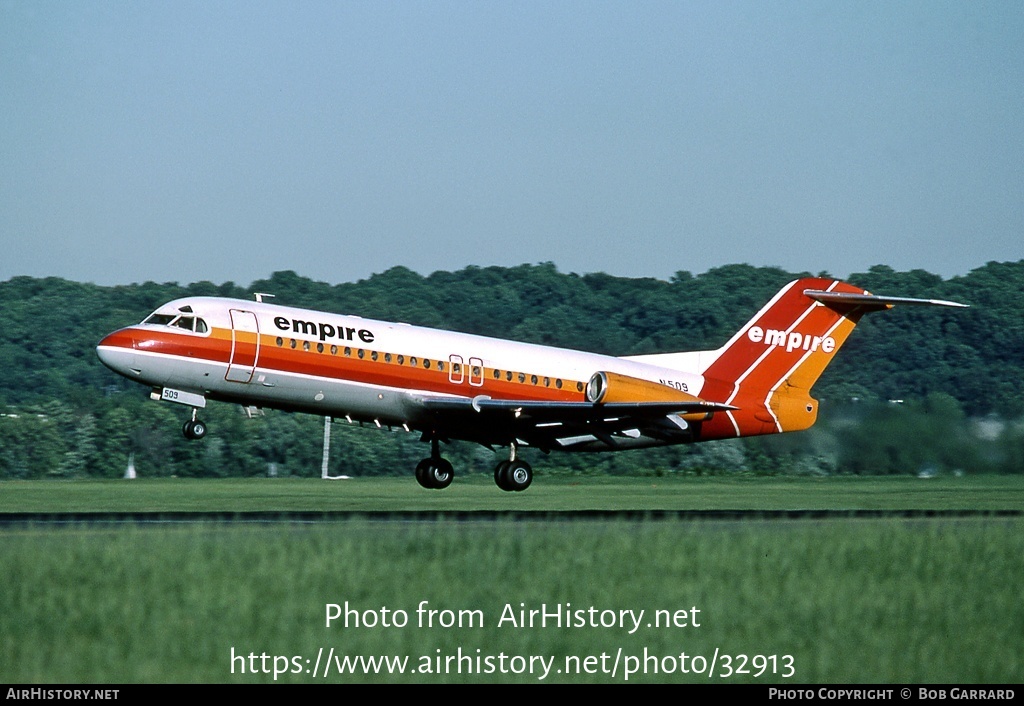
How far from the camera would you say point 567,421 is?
3412 centimetres

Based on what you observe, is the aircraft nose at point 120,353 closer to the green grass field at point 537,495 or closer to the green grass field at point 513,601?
the green grass field at point 537,495

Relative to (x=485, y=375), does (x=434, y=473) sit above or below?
below

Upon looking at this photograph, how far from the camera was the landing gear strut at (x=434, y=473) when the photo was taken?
35.0 metres

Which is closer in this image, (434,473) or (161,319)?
(161,319)

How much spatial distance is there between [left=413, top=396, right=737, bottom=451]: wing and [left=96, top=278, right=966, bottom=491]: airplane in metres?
0.04

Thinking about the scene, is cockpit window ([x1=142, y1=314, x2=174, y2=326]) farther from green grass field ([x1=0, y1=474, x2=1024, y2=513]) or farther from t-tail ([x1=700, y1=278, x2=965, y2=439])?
t-tail ([x1=700, y1=278, x2=965, y2=439])

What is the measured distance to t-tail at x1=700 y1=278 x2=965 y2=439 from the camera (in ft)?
123

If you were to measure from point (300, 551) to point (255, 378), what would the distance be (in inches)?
535

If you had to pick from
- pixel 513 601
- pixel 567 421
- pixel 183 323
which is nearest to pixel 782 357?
pixel 567 421

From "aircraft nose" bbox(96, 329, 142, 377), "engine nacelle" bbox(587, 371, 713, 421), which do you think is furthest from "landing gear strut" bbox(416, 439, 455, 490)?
"aircraft nose" bbox(96, 329, 142, 377)

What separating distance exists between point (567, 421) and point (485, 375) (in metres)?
2.24

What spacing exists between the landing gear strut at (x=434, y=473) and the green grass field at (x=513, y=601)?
11.5 meters

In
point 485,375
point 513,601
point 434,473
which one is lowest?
point 513,601

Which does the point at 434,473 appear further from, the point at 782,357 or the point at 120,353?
the point at 782,357
